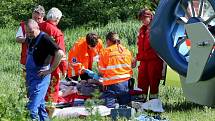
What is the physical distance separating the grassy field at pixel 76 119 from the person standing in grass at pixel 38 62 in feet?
0.52

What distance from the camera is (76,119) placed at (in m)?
7.52

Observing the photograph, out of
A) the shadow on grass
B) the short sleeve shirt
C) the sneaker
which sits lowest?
the shadow on grass

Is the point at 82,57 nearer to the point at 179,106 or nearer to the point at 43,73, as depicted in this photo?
the point at 179,106

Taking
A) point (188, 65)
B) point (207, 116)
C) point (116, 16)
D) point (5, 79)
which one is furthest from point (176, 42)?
point (116, 16)

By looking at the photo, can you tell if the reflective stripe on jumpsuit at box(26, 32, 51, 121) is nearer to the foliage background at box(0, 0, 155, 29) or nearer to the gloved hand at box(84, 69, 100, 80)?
the gloved hand at box(84, 69, 100, 80)

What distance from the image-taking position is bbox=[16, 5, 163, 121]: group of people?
21.7 ft

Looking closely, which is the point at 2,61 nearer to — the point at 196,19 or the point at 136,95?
the point at 136,95

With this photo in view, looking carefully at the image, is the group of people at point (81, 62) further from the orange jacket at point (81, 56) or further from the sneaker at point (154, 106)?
the sneaker at point (154, 106)

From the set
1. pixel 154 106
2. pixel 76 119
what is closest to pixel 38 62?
pixel 76 119

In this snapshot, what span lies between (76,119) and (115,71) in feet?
3.66

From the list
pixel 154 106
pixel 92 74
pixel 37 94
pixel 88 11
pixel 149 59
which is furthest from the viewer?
pixel 88 11

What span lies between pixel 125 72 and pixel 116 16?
1680cm

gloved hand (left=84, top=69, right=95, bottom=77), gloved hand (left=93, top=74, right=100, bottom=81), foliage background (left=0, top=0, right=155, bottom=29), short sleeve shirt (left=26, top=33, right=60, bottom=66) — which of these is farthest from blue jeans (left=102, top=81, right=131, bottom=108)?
foliage background (left=0, top=0, right=155, bottom=29)

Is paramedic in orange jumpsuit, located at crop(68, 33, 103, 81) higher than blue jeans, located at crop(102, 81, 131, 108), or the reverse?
paramedic in orange jumpsuit, located at crop(68, 33, 103, 81)
